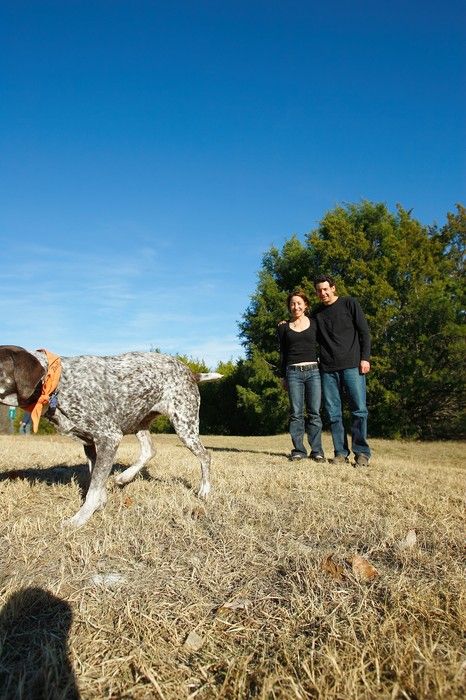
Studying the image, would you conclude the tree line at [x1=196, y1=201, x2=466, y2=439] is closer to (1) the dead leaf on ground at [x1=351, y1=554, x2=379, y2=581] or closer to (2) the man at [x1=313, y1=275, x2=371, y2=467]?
(2) the man at [x1=313, y1=275, x2=371, y2=467]

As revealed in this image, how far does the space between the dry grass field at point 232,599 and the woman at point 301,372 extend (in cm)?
320

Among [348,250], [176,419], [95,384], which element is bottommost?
[176,419]

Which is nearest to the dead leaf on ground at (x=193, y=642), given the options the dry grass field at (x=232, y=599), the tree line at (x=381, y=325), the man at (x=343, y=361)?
the dry grass field at (x=232, y=599)

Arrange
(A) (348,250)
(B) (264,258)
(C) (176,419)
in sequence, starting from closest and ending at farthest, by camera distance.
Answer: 1. (C) (176,419)
2. (A) (348,250)
3. (B) (264,258)

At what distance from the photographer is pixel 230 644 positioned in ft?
6.81

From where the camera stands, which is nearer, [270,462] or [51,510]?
[51,510]

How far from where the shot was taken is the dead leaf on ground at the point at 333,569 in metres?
2.67

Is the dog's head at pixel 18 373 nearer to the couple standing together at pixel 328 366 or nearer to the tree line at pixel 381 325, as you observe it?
the couple standing together at pixel 328 366

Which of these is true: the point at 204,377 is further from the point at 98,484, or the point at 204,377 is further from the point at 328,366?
the point at 328,366

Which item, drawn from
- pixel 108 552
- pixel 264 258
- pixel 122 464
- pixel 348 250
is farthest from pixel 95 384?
pixel 264 258

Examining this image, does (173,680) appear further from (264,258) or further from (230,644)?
(264,258)

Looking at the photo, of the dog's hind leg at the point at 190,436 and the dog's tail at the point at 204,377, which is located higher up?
the dog's tail at the point at 204,377

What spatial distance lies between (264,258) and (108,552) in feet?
85.7

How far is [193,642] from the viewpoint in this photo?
209cm
